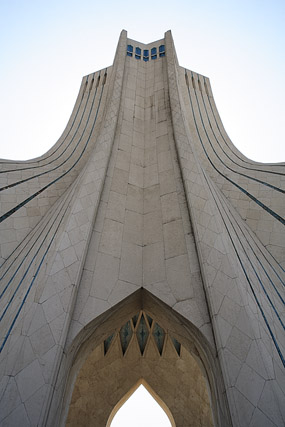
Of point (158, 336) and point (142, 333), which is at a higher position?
point (142, 333)

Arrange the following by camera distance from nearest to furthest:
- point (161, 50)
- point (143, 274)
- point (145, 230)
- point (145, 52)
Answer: point (143, 274) < point (145, 230) < point (161, 50) < point (145, 52)

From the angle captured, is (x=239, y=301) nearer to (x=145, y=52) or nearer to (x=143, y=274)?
(x=143, y=274)

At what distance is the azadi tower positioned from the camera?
3230 millimetres

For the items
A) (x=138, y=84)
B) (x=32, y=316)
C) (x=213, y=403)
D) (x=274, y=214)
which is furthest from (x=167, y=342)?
(x=138, y=84)

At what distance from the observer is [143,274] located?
4641 millimetres

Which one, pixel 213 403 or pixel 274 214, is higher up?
pixel 274 214

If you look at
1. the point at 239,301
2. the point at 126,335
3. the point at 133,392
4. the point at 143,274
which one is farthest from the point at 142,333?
the point at 239,301

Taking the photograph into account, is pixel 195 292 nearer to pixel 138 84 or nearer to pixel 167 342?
pixel 167 342

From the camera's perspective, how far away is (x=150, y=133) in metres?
7.66

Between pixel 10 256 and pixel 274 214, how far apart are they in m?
4.95

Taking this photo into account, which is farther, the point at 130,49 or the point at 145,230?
the point at 130,49

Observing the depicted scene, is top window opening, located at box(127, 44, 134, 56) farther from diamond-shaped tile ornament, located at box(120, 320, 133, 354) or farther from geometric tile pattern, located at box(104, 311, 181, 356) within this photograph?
diamond-shaped tile ornament, located at box(120, 320, 133, 354)

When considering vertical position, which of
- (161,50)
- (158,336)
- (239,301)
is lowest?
(239,301)

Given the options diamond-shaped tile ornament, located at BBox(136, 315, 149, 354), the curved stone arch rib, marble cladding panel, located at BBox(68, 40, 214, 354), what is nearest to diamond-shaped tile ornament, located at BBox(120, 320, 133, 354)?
diamond-shaped tile ornament, located at BBox(136, 315, 149, 354)
